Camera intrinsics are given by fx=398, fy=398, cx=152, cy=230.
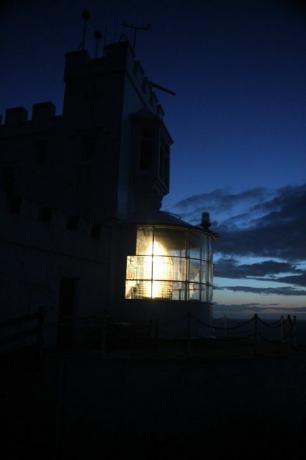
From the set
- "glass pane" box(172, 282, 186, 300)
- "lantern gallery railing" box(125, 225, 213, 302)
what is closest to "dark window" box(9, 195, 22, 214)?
"lantern gallery railing" box(125, 225, 213, 302)

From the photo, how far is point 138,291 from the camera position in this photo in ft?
54.4

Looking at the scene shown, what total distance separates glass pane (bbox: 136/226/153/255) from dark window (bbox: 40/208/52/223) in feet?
14.2

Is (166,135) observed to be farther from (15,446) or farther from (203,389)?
(15,446)

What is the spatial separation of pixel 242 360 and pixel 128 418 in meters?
3.85

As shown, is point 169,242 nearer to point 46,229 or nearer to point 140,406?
point 46,229

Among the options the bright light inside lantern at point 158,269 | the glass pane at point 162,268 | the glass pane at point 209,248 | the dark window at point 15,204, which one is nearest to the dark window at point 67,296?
the bright light inside lantern at point 158,269

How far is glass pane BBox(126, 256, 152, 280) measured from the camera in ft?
54.4

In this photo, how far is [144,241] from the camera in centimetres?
1692

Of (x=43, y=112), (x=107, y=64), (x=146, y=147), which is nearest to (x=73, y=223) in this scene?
(x=146, y=147)

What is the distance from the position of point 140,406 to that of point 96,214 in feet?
30.4

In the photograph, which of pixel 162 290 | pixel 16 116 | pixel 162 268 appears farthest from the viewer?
pixel 16 116

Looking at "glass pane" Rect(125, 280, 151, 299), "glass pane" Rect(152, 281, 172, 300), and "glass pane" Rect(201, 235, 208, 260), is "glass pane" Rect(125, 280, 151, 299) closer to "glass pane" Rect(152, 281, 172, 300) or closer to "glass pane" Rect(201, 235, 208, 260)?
"glass pane" Rect(152, 281, 172, 300)

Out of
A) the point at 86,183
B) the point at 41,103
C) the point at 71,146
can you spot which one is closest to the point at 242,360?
the point at 86,183

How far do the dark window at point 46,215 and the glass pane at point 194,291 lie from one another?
6.53 metres
